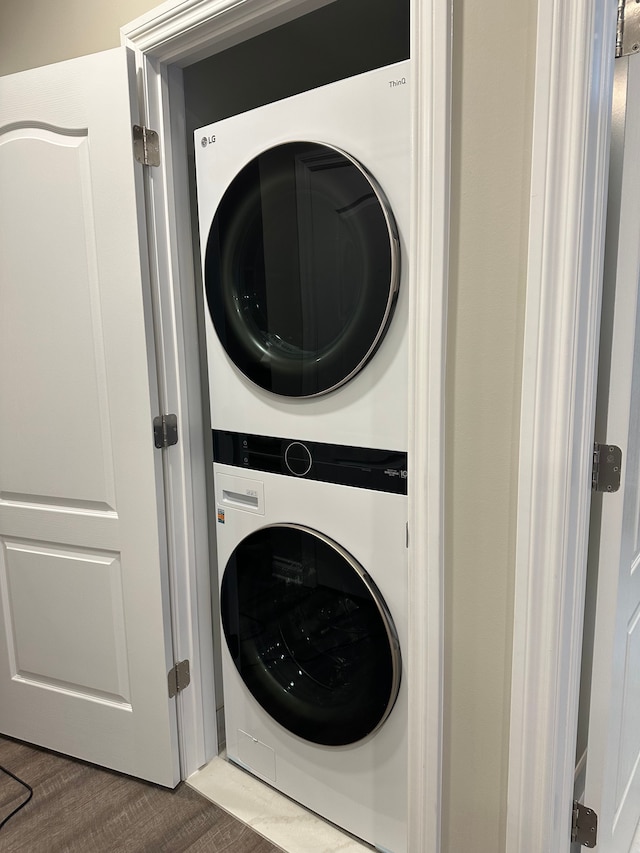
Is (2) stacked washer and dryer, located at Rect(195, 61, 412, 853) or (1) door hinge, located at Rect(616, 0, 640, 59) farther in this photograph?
(2) stacked washer and dryer, located at Rect(195, 61, 412, 853)

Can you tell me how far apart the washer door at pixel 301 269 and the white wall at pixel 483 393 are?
9.0 inches

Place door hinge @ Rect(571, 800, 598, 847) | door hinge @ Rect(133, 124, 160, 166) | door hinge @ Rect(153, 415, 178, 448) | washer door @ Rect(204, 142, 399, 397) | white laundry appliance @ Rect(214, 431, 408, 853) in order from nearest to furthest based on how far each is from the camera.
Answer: door hinge @ Rect(571, 800, 598, 847)
washer door @ Rect(204, 142, 399, 397)
white laundry appliance @ Rect(214, 431, 408, 853)
door hinge @ Rect(133, 124, 160, 166)
door hinge @ Rect(153, 415, 178, 448)

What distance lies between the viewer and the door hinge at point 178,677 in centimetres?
168

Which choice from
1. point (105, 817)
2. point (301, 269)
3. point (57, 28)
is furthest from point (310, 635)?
point (57, 28)

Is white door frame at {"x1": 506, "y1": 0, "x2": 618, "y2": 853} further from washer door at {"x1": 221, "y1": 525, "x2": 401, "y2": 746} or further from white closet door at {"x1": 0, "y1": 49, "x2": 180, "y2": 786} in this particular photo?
white closet door at {"x1": 0, "y1": 49, "x2": 180, "y2": 786}

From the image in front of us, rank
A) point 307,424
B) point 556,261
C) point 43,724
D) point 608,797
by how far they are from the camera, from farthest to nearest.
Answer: point 43,724
point 307,424
point 608,797
point 556,261

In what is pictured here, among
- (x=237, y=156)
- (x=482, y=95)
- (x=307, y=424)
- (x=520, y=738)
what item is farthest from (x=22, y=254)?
(x=520, y=738)

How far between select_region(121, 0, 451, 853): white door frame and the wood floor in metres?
0.13

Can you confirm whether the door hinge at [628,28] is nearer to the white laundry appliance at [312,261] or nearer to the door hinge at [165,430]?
the white laundry appliance at [312,261]

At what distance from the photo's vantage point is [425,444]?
1063 millimetres

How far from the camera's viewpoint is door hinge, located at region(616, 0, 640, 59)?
902 millimetres

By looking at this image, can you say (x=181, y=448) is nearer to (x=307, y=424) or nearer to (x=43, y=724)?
(x=307, y=424)

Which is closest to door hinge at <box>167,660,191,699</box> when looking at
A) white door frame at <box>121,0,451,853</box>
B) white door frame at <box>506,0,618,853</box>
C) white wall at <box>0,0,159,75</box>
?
white door frame at <box>121,0,451,853</box>

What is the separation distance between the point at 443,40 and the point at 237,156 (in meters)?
0.62
